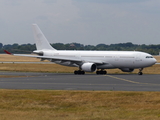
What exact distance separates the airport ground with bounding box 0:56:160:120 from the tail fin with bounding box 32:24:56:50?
36.5 meters

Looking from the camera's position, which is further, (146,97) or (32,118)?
(146,97)

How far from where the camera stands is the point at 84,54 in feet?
199

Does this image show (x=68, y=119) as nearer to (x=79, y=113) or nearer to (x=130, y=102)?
(x=79, y=113)

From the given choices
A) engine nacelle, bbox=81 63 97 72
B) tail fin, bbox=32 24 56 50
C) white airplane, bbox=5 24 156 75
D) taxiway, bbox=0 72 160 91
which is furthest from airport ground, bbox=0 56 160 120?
tail fin, bbox=32 24 56 50

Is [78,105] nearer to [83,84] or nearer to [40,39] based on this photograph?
[83,84]

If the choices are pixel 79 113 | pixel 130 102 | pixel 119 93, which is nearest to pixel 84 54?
pixel 119 93

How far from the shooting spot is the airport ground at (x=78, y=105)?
66.0 feet

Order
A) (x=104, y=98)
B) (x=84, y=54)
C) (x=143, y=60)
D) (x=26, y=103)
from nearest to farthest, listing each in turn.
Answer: (x=26, y=103) → (x=104, y=98) → (x=143, y=60) → (x=84, y=54)

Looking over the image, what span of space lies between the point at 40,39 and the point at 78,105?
43022mm

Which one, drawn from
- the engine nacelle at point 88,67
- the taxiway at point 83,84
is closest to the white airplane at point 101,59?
the engine nacelle at point 88,67

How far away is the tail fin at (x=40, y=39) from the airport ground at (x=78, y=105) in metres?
36.5

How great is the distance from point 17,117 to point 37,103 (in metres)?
4.96

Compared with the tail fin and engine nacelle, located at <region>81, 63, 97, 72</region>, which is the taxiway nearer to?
engine nacelle, located at <region>81, 63, 97, 72</region>

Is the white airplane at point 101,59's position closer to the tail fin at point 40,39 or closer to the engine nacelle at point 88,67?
the engine nacelle at point 88,67
